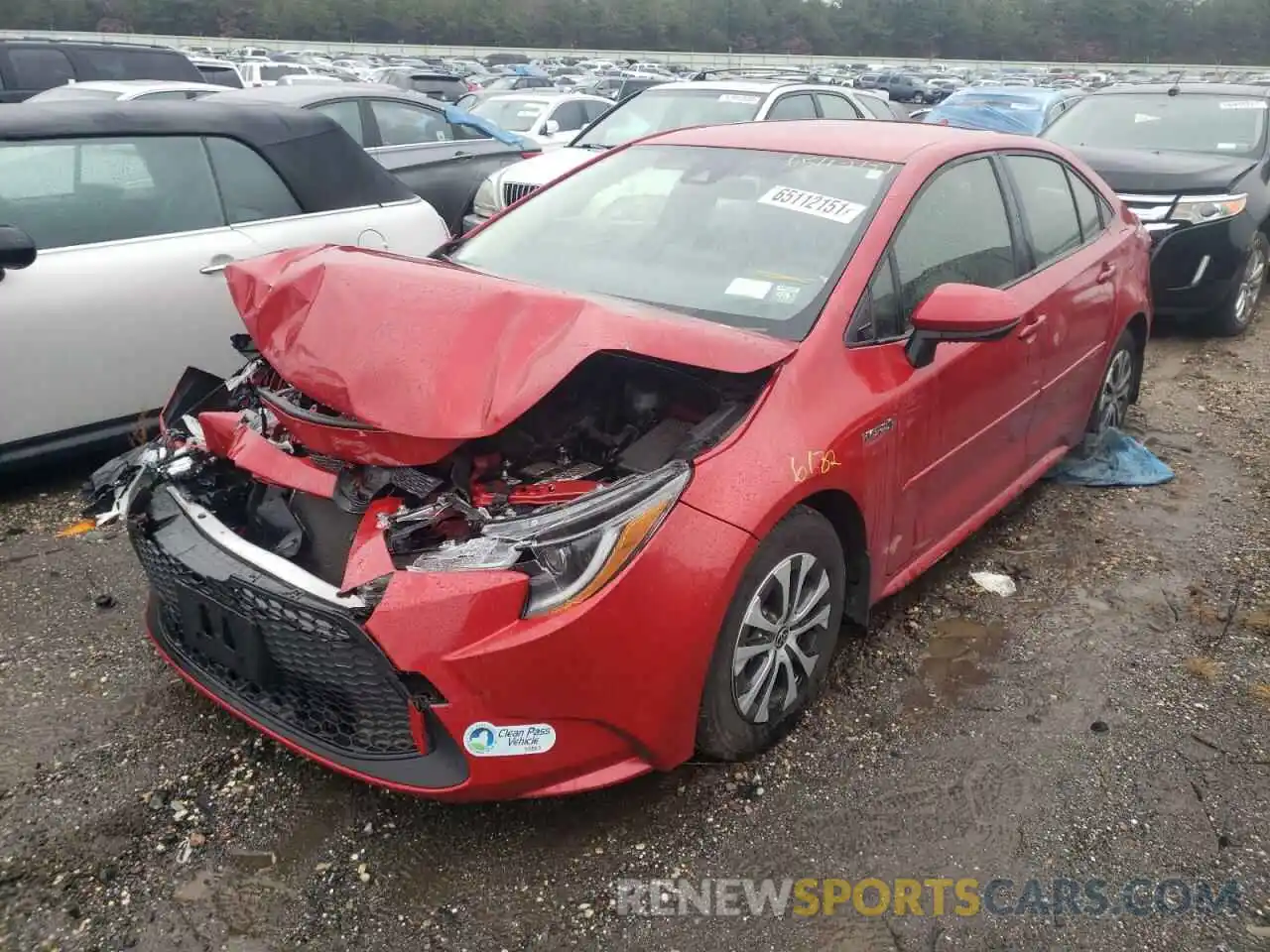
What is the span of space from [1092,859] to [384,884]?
172cm

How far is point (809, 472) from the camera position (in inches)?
101

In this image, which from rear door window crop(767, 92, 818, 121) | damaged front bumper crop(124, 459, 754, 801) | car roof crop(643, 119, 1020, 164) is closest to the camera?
damaged front bumper crop(124, 459, 754, 801)

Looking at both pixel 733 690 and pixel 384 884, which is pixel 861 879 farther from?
pixel 384 884

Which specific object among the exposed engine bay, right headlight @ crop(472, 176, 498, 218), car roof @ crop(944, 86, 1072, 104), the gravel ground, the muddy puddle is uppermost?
car roof @ crop(944, 86, 1072, 104)

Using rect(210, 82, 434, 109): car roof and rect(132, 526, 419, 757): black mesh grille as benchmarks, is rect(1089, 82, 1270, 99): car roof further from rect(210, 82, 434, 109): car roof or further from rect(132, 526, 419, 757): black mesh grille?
rect(132, 526, 419, 757): black mesh grille

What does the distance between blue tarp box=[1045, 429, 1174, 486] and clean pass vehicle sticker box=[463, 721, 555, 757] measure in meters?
3.40

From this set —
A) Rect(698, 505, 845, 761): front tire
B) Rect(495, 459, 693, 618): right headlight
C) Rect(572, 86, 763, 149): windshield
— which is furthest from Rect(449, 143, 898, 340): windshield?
Rect(572, 86, 763, 149): windshield

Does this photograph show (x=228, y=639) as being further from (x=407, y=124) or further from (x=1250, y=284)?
(x=1250, y=284)

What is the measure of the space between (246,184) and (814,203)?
288cm

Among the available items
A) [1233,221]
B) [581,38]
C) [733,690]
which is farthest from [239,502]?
[581,38]

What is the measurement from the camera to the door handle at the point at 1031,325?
358cm

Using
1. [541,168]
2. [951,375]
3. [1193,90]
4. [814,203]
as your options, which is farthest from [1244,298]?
[814,203]

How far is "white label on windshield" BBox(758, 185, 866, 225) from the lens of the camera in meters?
3.08

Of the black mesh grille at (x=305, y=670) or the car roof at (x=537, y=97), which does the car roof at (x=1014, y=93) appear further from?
the black mesh grille at (x=305, y=670)
